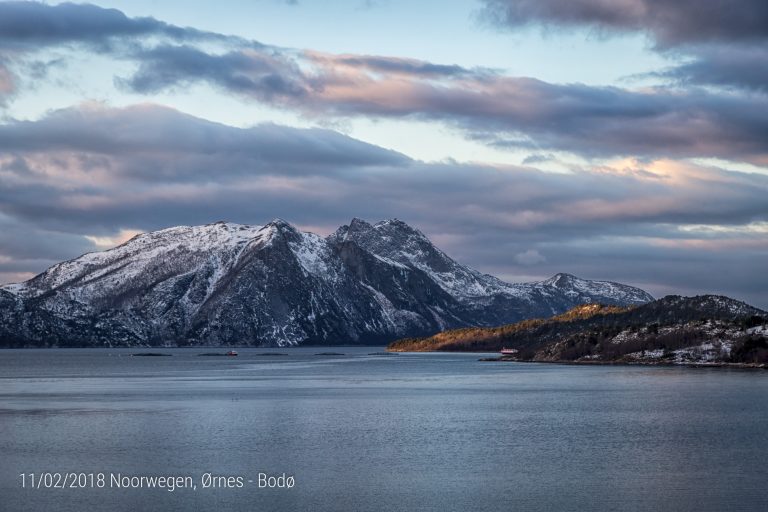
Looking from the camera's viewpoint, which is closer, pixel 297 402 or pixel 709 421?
pixel 709 421

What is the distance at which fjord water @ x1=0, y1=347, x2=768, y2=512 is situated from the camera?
70500 mm

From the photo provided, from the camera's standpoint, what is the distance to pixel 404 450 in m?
96.8

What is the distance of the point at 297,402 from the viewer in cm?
15850

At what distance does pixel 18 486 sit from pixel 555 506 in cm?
4053

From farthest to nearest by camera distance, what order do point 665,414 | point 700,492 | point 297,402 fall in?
1. point 297,402
2. point 665,414
3. point 700,492

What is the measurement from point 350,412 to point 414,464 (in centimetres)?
5367

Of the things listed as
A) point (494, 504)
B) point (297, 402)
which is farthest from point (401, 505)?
point (297, 402)

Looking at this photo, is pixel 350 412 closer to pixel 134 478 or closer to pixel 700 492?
pixel 134 478

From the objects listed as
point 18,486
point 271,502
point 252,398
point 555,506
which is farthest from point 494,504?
point 252,398

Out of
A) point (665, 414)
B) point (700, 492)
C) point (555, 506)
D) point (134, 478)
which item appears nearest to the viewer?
point (555, 506)

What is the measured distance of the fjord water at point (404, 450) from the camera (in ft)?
231

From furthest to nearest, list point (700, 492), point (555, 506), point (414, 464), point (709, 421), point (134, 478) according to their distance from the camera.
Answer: point (709, 421) → point (414, 464) → point (134, 478) → point (700, 492) → point (555, 506)

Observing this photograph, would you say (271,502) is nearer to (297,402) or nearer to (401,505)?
(401,505)

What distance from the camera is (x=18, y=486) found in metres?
74.8
